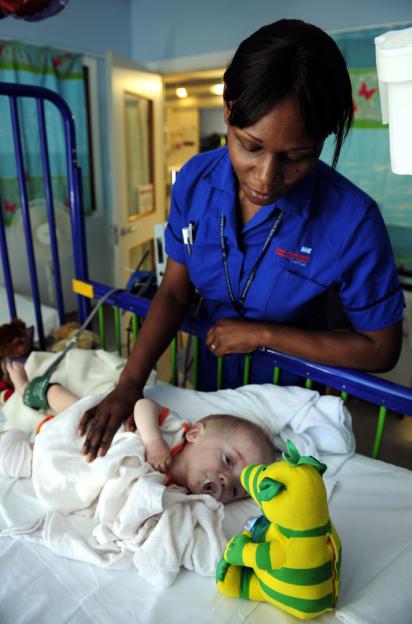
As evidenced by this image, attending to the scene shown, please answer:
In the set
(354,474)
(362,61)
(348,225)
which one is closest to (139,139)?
(362,61)

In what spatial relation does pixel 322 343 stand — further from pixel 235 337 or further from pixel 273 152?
pixel 273 152

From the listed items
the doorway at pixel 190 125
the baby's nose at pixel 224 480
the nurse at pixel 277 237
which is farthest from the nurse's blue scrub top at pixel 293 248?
the doorway at pixel 190 125

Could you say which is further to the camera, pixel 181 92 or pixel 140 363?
pixel 181 92

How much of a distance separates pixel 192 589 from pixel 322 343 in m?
0.70

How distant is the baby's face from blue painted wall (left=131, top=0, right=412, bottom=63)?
317cm

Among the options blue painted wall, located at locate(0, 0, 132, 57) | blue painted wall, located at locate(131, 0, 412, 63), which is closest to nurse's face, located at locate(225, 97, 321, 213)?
blue painted wall, located at locate(131, 0, 412, 63)

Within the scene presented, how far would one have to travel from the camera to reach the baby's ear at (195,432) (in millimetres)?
1307

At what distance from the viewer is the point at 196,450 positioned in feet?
4.15

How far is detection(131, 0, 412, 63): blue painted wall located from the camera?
319 centimetres

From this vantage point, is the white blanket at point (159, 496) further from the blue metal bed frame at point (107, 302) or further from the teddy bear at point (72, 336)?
the teddy bear at point (72, 336)

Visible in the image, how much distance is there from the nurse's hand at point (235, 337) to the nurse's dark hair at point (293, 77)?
580 millimetres

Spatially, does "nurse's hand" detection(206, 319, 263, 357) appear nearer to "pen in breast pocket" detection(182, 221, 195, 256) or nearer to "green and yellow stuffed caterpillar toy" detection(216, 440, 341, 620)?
"pen in breast pocket" detection(182, 221, 195, 256)

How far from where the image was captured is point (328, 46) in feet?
3.03

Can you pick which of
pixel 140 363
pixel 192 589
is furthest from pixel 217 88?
pixel 192 589
